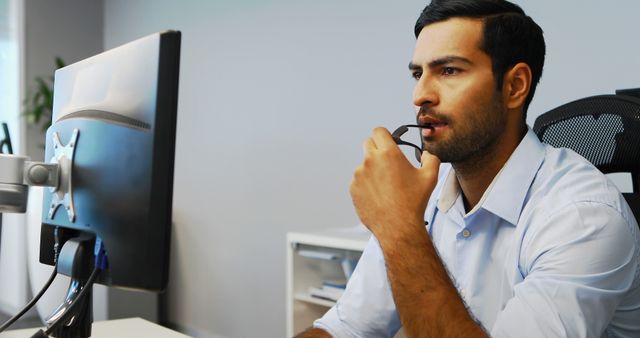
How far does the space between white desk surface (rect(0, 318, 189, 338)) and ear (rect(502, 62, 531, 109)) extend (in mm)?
823

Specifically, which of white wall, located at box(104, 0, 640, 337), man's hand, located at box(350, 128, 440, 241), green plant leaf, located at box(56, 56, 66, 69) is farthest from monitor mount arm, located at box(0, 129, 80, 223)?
green plant leaf, located at box(56, 56, 66, 69)

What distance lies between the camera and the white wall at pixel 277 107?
7.36 feet

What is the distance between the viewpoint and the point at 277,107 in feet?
11.0

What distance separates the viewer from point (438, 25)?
130 cm

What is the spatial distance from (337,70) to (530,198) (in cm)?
194

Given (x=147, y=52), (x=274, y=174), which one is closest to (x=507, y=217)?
(x=147, y=52)

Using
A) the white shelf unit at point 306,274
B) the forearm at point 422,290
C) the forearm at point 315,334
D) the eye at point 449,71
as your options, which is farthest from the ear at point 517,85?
the white shelf unit at point 306,274

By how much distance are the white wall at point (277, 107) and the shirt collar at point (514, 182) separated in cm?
100

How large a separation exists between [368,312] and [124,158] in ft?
2.10

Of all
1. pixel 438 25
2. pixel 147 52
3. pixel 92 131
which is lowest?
pixel 92 131

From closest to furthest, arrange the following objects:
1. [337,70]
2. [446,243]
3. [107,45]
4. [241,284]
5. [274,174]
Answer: [446,243] → [337,70] → [274,174] → [241,284] → [107,45]

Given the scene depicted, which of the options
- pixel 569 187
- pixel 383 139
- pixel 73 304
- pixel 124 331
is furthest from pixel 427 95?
pixel 124 331

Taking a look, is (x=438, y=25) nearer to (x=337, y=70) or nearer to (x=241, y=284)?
(x=337, y=70)

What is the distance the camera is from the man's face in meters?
1.26
